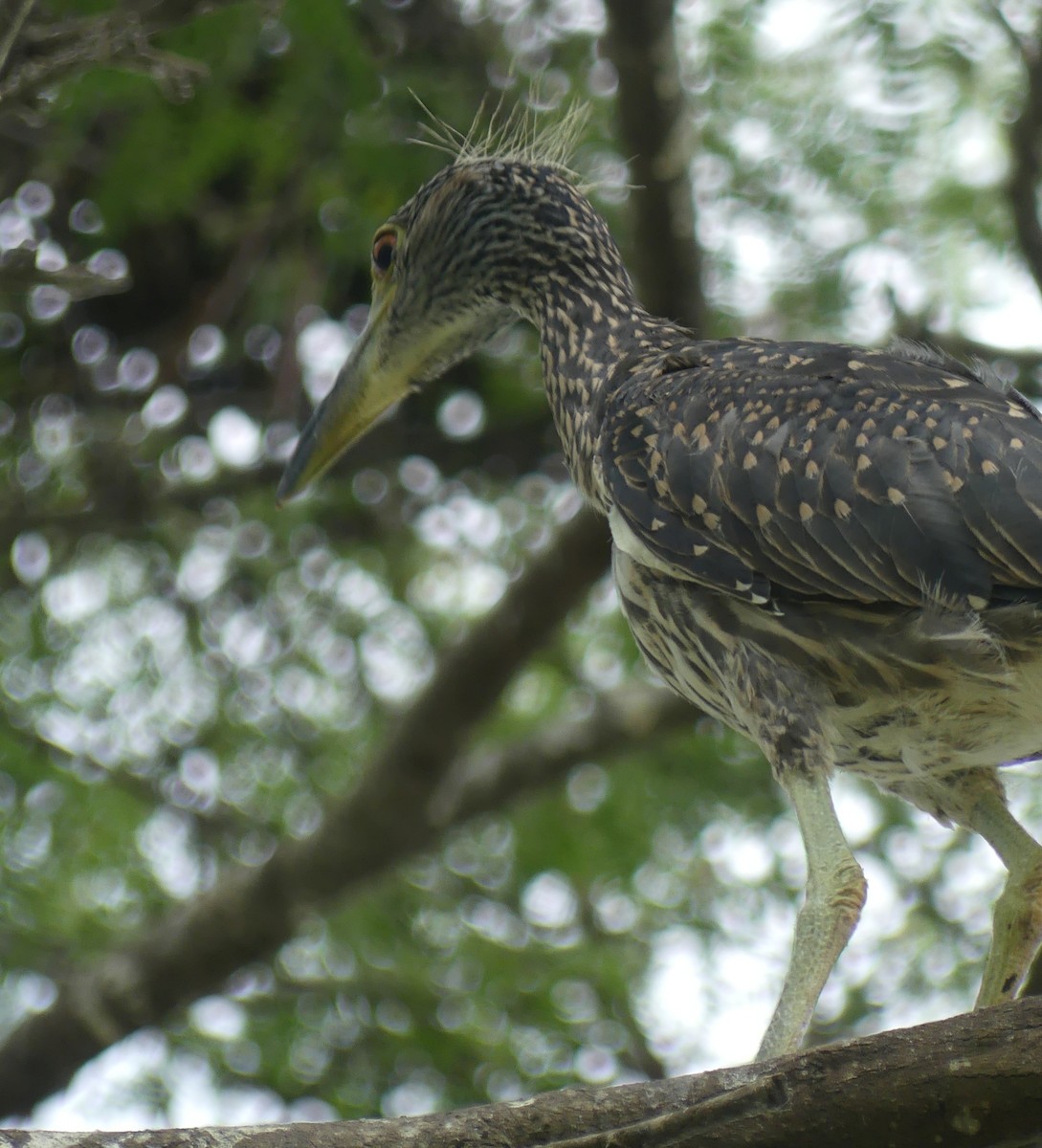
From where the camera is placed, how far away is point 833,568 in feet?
12.0

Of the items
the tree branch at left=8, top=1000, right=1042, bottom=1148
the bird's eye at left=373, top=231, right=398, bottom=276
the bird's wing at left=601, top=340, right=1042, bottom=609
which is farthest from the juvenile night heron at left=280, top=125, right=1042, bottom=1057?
the bird's eye at left=373, top=231, right=398, bottom=276

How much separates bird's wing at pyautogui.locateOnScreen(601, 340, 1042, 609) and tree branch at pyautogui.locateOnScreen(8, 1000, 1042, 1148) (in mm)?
1250

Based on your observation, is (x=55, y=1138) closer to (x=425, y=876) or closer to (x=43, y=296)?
(x=43, y=296)

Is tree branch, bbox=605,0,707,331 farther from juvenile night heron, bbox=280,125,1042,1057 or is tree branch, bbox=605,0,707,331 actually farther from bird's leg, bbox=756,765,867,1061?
bird's leg, bbox=756,765,867,1061

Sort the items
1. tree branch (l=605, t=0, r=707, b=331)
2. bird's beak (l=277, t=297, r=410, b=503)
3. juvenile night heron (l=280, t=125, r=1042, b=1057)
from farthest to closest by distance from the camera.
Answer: tree branch (l=605, t=0, r=707, b=331) < bird's beak (l=277, t=297, r=410, b=503) < juvenile night heron (l=280, t=125, r=1042, b=1057)

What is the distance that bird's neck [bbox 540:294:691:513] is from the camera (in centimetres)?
427

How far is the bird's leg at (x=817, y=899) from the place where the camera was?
3430 millimetres

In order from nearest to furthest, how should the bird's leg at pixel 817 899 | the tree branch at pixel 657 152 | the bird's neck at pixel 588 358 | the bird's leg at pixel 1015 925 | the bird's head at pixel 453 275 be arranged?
1. the bird's leg at pixel 817 899
2. the bird's leg at pixel 1015 925
3. the bird's neck at pixel 588 358
4. the bird's head at pixel 453 275
5. the tree branch at pixel 657 152

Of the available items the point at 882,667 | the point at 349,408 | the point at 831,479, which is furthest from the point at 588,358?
the point at 882,667

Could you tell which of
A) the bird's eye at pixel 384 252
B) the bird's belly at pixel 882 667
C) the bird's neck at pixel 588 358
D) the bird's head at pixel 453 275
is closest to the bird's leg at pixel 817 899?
the bird's belly at pixel 882 667

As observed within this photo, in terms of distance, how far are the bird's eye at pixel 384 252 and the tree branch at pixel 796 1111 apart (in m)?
3.09

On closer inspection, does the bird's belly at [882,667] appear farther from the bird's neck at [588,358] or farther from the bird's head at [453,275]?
the bird's head at [453,275]

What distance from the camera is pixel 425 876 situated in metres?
7.89

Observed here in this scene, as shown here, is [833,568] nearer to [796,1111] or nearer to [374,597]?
[796,1111]
